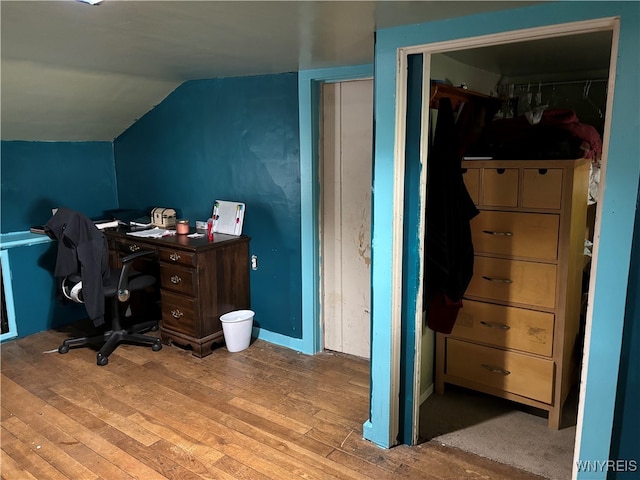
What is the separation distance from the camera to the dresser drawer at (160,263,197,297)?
3.37 m

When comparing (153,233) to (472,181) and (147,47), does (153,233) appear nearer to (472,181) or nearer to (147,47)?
(147,47)

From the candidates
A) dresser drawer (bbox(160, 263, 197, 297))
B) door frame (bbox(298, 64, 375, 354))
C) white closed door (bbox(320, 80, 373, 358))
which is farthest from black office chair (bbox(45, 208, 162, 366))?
white closed door (bbox(320, 80, 373, 358))

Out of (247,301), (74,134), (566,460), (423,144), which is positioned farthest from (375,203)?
(74,134)

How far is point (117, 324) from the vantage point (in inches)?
140

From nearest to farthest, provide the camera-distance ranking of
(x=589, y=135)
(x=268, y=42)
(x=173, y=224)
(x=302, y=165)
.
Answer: (x=268, y=42) → (x=589, y=135) → (x=302, y=165) → (x=173, y=224)

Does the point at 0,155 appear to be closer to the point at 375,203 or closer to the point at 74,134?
the point at 74,134

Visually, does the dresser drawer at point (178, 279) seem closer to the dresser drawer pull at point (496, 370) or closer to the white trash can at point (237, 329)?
the white trash can at point (237, 329)

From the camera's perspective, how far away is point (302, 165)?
132 inches

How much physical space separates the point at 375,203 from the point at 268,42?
0.97 m

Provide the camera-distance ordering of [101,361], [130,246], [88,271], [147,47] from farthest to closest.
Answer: [130,246]
[101,361]
[88,271]
[147,47]

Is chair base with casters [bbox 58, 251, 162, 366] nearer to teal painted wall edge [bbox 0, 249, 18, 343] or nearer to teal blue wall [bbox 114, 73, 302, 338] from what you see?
teal painted wall edge [bbox 0, 249, 18, 343]

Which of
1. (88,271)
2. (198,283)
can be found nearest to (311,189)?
(198,283)

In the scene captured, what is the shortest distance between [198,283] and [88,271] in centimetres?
71

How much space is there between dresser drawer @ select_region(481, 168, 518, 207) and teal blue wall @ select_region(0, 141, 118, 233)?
342cm
